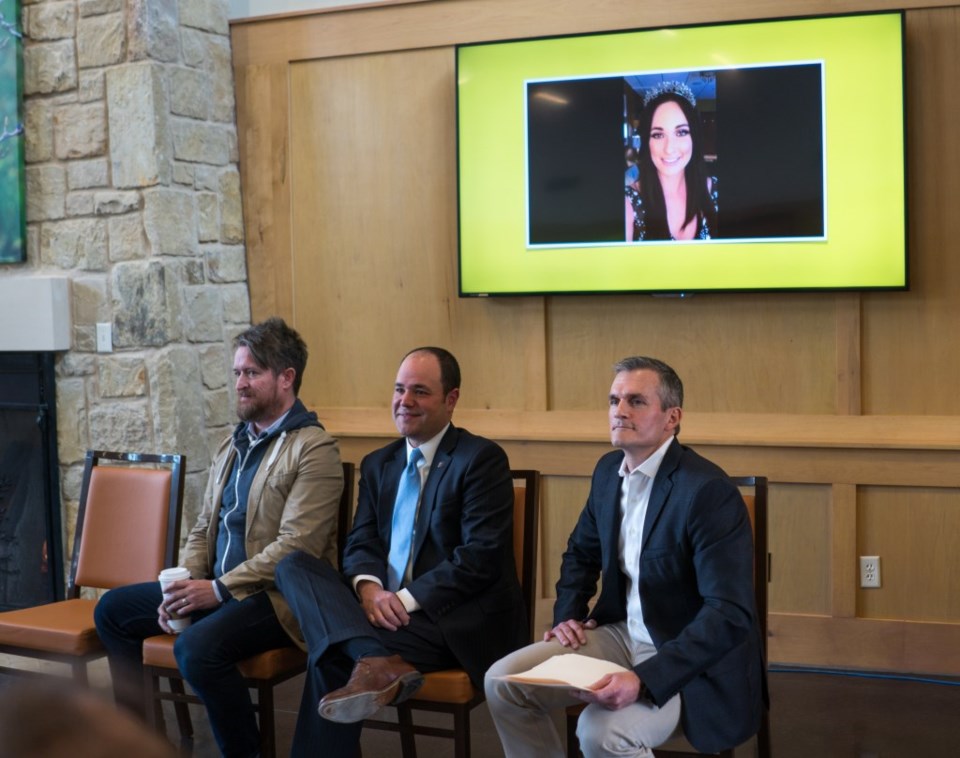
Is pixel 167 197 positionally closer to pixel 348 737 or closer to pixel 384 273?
pixel 384 273

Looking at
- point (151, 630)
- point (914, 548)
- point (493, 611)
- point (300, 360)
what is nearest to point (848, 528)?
point (914, 548)

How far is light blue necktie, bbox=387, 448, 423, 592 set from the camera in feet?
10.3

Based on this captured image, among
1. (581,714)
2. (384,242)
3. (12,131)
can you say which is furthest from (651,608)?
(12,131)

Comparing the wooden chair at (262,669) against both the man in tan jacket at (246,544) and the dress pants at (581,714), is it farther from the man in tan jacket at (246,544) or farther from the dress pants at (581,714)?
the dress pants at (581,714)

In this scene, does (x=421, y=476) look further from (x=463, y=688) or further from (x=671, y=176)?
(x=671, y=176)

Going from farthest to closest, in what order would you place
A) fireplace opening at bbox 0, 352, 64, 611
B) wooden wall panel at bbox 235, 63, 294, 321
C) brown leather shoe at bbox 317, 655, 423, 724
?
wooden wall panel at bbox 235, 63, 294, 321, fireplace opening at bbox 0, 352, 64, 611, brown leather shoe at bbox 317, 655, 423, 724

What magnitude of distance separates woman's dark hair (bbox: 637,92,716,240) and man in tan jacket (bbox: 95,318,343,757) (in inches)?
55.0

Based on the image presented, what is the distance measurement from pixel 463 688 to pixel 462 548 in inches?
13.8

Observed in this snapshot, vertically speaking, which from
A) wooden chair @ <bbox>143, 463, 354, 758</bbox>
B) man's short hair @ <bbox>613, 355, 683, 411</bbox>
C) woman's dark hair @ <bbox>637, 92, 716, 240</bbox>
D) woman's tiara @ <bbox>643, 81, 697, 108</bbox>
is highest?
woman's tiara @ <bbox>643, 81, 697, 108</bbox>

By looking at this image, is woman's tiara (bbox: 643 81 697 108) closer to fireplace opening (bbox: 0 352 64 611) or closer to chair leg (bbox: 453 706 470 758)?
chair leg (bbox: 453 706 470 758)

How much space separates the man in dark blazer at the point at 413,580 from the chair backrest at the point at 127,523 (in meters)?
0.63

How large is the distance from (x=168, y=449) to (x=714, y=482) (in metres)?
2.45

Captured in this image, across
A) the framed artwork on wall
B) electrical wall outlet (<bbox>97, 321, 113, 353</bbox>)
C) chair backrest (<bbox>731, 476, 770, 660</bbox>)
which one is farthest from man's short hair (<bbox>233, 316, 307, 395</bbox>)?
the framed artwork on wall

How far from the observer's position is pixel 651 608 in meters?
2.69
